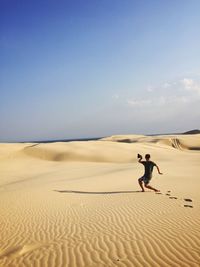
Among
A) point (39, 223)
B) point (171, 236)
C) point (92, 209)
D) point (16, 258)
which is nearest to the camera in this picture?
point (16, 258)

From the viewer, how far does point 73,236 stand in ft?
23.7

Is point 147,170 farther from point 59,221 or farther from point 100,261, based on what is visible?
point 100,261

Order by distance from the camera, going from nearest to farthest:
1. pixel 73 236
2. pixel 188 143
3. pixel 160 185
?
pixel 73 236 < pixel 160 185 < pixel 188 143

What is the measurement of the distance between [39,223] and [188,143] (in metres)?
52.9

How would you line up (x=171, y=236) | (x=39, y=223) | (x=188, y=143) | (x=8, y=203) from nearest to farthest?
(x=171, y=236) < (x=39, y=223) < (x=8, y=203) < (x=188, y=143)

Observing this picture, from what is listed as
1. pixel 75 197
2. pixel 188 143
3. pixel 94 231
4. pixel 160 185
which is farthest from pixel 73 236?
pixel 188 143

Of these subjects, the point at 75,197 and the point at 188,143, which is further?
the point at 188,143

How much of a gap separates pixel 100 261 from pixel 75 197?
6872mm

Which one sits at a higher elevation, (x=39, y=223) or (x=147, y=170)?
(x=147, y=170)

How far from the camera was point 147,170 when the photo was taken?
12.7 m

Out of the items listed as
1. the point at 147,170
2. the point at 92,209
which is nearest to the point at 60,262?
the point at 92,209

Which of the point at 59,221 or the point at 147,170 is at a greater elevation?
the point at 147,170

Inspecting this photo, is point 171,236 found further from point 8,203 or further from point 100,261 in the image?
point 8,203

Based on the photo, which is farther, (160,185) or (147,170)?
(160,185)
